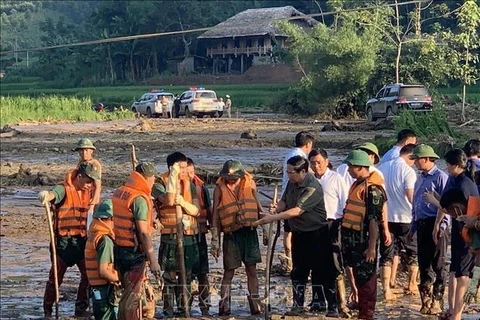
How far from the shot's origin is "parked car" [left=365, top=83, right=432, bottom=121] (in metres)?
38.6

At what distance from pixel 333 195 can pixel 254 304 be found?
1468 millimetres

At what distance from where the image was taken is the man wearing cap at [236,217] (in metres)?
9.98

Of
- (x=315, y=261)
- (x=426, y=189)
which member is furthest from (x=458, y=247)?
(x=315, y=261)

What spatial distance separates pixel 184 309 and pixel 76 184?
5.90ft

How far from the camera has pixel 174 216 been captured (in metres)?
9.88

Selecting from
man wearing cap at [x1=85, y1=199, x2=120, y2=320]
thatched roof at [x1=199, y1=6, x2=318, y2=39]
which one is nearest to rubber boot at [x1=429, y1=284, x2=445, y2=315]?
man wearing cap at [x1=85, y1=199, x2=120, y2=320]

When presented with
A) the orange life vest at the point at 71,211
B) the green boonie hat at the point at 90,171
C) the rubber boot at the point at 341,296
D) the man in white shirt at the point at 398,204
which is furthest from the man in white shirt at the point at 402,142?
the orange life vest at the point at 71,211

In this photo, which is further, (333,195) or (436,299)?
(333,195)

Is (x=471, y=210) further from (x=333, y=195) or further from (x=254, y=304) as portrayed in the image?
(x=254, y=304)

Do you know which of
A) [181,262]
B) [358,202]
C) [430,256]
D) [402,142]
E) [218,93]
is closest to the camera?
[358,202]

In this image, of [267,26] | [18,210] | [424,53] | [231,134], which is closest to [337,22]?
[424,53]

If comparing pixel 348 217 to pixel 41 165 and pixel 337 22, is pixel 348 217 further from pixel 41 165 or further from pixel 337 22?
pixel 337 22

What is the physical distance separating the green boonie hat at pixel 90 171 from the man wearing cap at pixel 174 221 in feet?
2.45

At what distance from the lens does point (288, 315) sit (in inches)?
387
